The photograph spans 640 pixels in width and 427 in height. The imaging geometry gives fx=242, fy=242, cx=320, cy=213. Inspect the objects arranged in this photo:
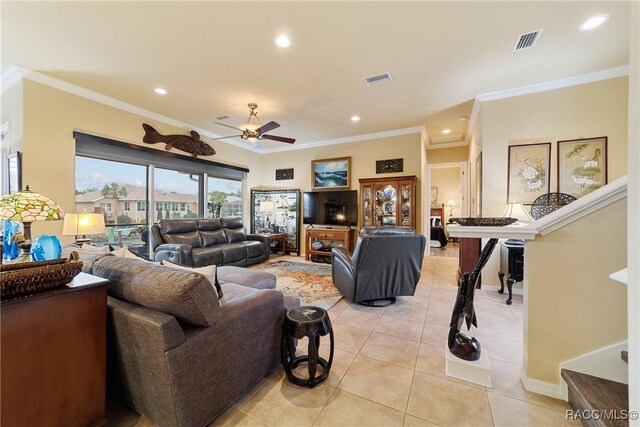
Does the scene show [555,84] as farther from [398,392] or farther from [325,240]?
[325,240]

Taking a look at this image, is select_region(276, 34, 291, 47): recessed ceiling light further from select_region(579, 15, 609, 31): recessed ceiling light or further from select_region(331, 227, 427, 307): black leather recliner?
select_region(579, 15, 609, 31): recessed ceiling light

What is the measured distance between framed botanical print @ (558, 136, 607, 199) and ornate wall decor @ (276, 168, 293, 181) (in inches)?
209

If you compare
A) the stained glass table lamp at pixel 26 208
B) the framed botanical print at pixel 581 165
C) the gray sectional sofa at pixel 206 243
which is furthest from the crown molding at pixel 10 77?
the framed botanical print at pixel 581 165

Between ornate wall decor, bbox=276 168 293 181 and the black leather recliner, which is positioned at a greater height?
ornate wall decor, bbox=276 168 293 181

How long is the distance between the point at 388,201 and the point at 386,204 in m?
0.08

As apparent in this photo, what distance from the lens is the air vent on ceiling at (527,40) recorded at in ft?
7.71

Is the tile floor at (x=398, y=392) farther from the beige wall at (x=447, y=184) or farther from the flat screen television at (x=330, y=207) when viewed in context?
the beige wall at (x=447, y=184)

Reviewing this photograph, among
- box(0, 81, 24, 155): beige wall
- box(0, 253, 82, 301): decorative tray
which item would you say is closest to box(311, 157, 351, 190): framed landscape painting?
box(0, 81, 24, 155): beige wall

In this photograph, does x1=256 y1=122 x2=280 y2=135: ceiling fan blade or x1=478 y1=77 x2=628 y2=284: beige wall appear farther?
x1=256 y1=122 x2=280 y2=135: ceiling fan blade

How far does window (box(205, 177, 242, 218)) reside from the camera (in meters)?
5.91

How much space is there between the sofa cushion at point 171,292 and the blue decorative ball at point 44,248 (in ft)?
1.38

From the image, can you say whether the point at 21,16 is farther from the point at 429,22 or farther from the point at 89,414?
the point at 429,22

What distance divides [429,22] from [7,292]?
10.9ft

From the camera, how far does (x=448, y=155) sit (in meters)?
6.47
